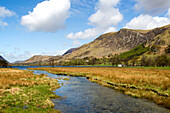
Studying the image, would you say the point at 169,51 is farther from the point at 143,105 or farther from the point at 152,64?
the point at 143,105

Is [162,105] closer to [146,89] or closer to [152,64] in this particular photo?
[146,89]

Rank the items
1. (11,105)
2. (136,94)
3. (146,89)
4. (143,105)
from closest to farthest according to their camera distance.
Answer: (11,105) < (143,105) < (136,94) < (146,89)

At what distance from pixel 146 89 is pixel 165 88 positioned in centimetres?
331

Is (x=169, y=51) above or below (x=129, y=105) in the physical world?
above

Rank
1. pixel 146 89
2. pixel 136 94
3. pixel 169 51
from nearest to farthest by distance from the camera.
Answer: pixel 136 94 < pixel 146 89 < pixel 169 51

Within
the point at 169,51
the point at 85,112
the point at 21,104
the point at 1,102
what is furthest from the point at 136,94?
the point at 169,51

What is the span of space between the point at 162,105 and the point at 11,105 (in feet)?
66.9

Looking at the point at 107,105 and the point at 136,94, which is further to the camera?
the point at 136,94

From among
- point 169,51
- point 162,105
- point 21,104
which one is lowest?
point 162,105

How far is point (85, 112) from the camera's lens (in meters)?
14.4

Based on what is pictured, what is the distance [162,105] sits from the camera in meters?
16.6

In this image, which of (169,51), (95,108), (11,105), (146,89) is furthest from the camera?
(169,51)

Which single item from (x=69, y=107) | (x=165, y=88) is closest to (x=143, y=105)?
(x=165, y=88)

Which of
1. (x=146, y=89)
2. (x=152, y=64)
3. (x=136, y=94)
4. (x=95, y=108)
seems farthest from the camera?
(x=152, y=64)
